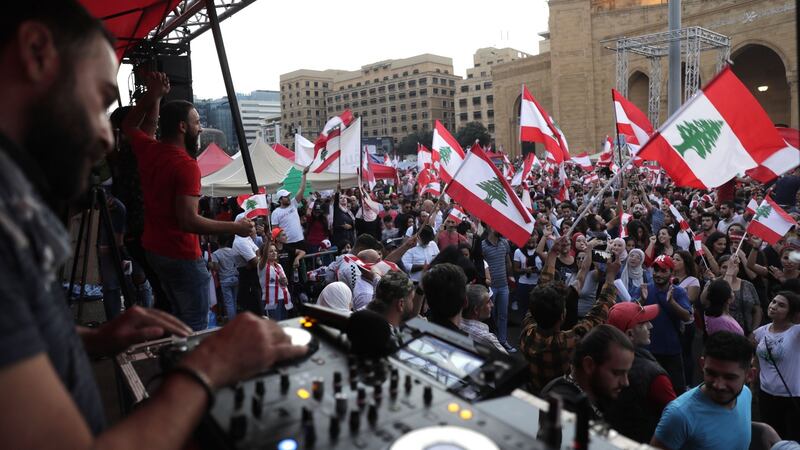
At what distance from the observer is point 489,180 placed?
23.2 feet

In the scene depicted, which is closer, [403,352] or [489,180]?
[403,352]

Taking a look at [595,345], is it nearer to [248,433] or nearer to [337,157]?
[248,433]

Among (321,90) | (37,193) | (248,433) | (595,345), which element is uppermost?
(321,90)

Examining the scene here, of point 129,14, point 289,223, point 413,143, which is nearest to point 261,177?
point 289,223

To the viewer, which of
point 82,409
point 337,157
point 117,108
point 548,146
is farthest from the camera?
point 337,157

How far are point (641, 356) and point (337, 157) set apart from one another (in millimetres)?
10165

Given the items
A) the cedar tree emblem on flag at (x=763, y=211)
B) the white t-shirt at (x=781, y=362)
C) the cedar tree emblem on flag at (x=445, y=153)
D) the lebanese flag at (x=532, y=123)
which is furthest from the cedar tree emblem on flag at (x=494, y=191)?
the cedar tree emblem on flag at (x=445, y=153)

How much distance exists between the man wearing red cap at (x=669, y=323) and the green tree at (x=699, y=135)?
1.97 metres

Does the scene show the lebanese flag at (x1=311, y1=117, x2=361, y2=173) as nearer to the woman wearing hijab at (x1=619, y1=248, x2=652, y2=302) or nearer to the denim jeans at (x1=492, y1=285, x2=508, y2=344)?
the denim jeans at (x1=492, y1=285, x2=508, y2=344)

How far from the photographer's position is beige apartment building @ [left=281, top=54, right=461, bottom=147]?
424ft

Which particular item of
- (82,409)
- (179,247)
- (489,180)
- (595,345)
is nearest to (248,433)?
(82,409)

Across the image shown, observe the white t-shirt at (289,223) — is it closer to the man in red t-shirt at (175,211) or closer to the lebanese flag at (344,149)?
the lebanese flag at (344,149)

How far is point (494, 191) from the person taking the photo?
702 centimetres

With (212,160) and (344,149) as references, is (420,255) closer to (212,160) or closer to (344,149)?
(344,149)
